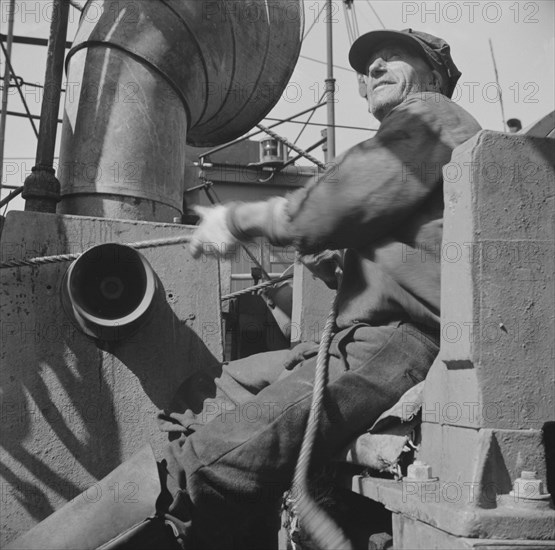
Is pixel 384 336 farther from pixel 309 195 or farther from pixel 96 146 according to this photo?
pixel 96 146

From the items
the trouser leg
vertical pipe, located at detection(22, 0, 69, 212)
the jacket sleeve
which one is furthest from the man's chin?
vertical pipe, located at detection(22, 0, 69, 212)

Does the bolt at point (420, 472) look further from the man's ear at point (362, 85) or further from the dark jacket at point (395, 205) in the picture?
the man's ear at point (362, 85)

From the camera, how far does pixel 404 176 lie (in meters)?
2.46

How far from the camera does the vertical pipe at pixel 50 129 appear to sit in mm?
4148

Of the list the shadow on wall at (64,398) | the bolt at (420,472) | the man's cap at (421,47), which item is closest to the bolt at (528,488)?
the bolt at (420,472)

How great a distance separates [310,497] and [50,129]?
120 inches

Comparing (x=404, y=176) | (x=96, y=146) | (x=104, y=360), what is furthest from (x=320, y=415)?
(x=96, y=146)

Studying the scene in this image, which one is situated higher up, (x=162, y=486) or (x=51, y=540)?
(x=162, y=486)

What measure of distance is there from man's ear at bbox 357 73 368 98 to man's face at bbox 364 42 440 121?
0.35ft

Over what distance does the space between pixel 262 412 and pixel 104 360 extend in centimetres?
162

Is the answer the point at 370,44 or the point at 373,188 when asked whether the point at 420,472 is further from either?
the point at 370,44

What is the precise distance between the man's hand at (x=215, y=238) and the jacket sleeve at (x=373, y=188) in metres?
0.25

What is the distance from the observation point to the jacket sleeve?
2.46 m

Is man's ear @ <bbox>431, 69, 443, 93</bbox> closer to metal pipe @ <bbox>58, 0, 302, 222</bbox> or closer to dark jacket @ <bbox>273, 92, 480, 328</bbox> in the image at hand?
dark jacket @ <bbox>273, 92, 480, 328</bbox>
